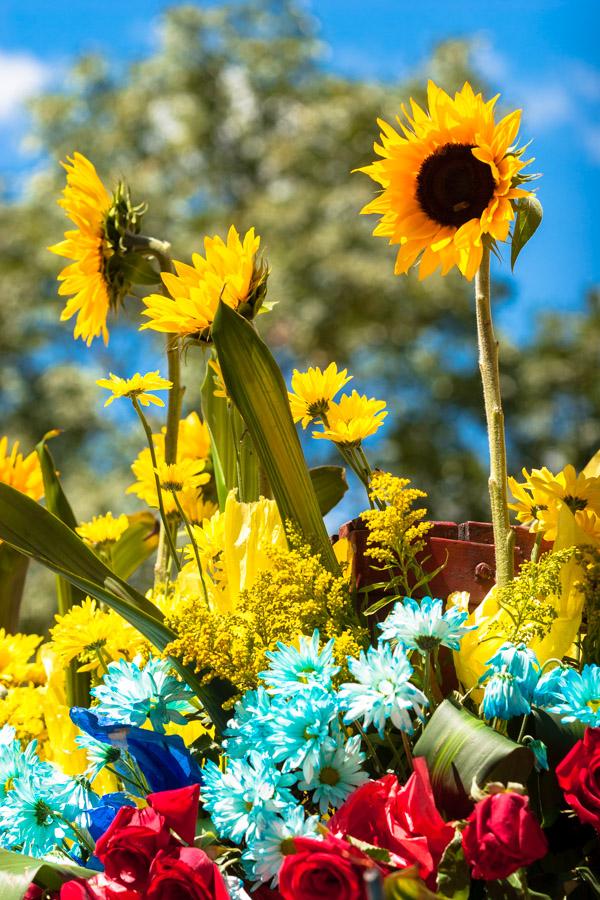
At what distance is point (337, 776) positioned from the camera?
0.52 m

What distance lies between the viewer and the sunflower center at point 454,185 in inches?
25.8

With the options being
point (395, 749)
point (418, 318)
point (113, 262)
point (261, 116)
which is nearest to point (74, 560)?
point (395, 749)

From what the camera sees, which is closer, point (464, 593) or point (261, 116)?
point (464, 593)

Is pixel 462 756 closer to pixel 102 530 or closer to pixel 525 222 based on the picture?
pixel 525 222

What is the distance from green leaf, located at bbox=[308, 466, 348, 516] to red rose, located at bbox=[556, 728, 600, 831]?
1.16 feet

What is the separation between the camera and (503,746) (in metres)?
0.49

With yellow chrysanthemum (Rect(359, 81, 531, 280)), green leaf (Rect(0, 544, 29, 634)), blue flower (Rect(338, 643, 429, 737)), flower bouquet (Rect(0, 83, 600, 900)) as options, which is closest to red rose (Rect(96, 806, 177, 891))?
flower bouquet (Rect(0, 83, 600, 900))

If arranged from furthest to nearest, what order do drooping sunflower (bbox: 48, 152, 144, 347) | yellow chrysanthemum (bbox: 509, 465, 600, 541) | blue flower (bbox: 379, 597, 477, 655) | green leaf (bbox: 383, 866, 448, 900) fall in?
drooping sunflower (bbox: 48, 152, 144, 347)
yellow chrysanthemum (bbox: 509, 465, 600, 541)
blue flower (bbox: 379, 597, 477, 655)
green leaf (bbox: 383, 866, 448, 900)

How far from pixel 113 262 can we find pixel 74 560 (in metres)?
0.33

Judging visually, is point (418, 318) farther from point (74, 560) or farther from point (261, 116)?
point (74, 560)

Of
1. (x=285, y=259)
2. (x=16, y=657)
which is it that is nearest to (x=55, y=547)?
(x=16, y=657)

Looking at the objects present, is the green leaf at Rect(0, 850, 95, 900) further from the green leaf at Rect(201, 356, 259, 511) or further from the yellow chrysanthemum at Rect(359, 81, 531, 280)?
the yellow chrysanthemum at Rect(359, 81, 531, 280)

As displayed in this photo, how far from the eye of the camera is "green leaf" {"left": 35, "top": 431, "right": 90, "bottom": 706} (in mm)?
772

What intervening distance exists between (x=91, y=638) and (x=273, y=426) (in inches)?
7.3
